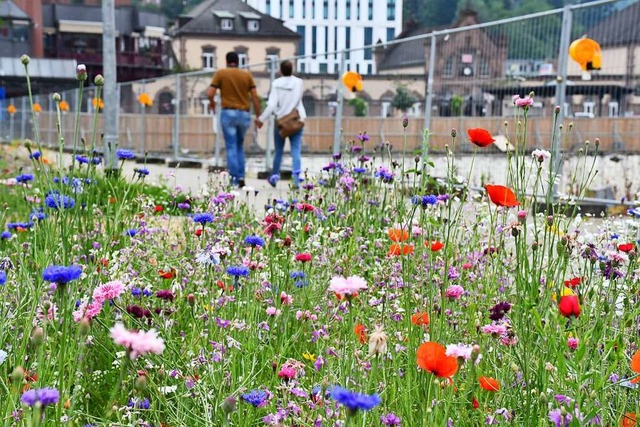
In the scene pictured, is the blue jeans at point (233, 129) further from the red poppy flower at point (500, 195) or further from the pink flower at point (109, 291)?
the pink flower at point (109, 291)

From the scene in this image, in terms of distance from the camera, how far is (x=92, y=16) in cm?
7519

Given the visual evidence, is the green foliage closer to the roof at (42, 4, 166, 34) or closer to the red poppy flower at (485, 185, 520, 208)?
the red poppy flower at (485, 185, 520, 208)

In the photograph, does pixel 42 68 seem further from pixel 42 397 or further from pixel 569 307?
pixel 42 397

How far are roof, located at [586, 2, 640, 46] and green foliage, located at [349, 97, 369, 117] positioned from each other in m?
5.00

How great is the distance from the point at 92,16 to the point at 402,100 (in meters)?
66.4

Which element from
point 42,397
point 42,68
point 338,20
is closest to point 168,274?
point 42,397

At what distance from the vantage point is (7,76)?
187 feet

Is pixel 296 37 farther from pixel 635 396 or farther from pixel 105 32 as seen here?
pixel 635 396

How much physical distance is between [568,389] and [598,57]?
7.33 meters

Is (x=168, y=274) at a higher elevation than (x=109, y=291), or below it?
below

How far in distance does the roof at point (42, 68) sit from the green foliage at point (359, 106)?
1837 inches

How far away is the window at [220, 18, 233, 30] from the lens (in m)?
76.8

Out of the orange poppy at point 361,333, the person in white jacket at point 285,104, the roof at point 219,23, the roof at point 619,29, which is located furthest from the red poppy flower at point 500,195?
the roof at point 219,23

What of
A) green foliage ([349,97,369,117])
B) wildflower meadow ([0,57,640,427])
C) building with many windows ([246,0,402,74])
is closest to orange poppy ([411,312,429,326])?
wildflower meadow ([0,57,640,427])
